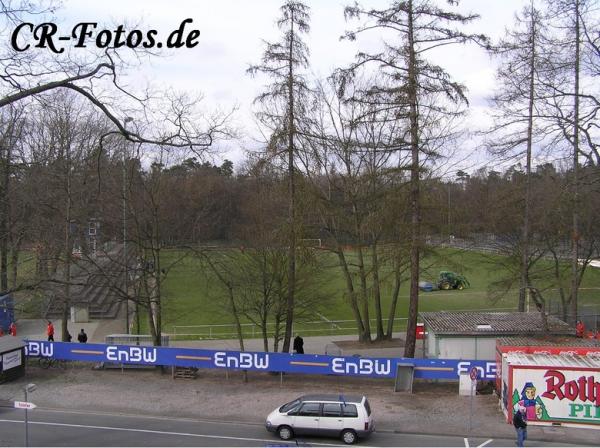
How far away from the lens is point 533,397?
18.1m

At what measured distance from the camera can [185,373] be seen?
951 inches

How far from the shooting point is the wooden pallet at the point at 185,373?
24125 millimetres

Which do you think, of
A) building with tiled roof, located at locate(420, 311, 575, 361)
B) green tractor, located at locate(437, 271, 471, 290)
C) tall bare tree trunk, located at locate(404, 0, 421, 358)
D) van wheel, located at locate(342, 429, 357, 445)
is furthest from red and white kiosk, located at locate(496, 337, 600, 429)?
green tractor, located at locate(437, 271, 471, 290)

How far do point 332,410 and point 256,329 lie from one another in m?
19.3

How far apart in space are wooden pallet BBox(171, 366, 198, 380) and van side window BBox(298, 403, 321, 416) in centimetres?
811

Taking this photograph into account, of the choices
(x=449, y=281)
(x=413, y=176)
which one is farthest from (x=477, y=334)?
(x=449, y=281)

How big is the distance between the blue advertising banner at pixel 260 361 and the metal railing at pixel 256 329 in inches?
324

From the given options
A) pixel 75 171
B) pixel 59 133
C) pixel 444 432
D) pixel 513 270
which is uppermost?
pixel 59 133

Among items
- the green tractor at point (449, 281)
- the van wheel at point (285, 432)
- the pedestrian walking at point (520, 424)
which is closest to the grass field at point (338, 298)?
the green tractor at point (449, 281)

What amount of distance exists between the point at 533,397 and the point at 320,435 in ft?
21.6

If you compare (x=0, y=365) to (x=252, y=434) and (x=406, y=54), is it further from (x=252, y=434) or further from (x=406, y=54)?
(x=406, y=54)

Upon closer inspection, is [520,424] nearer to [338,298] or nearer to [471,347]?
[471,347]

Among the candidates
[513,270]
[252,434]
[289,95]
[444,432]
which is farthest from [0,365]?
[513,270]

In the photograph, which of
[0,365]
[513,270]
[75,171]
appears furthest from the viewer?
[513,270]
